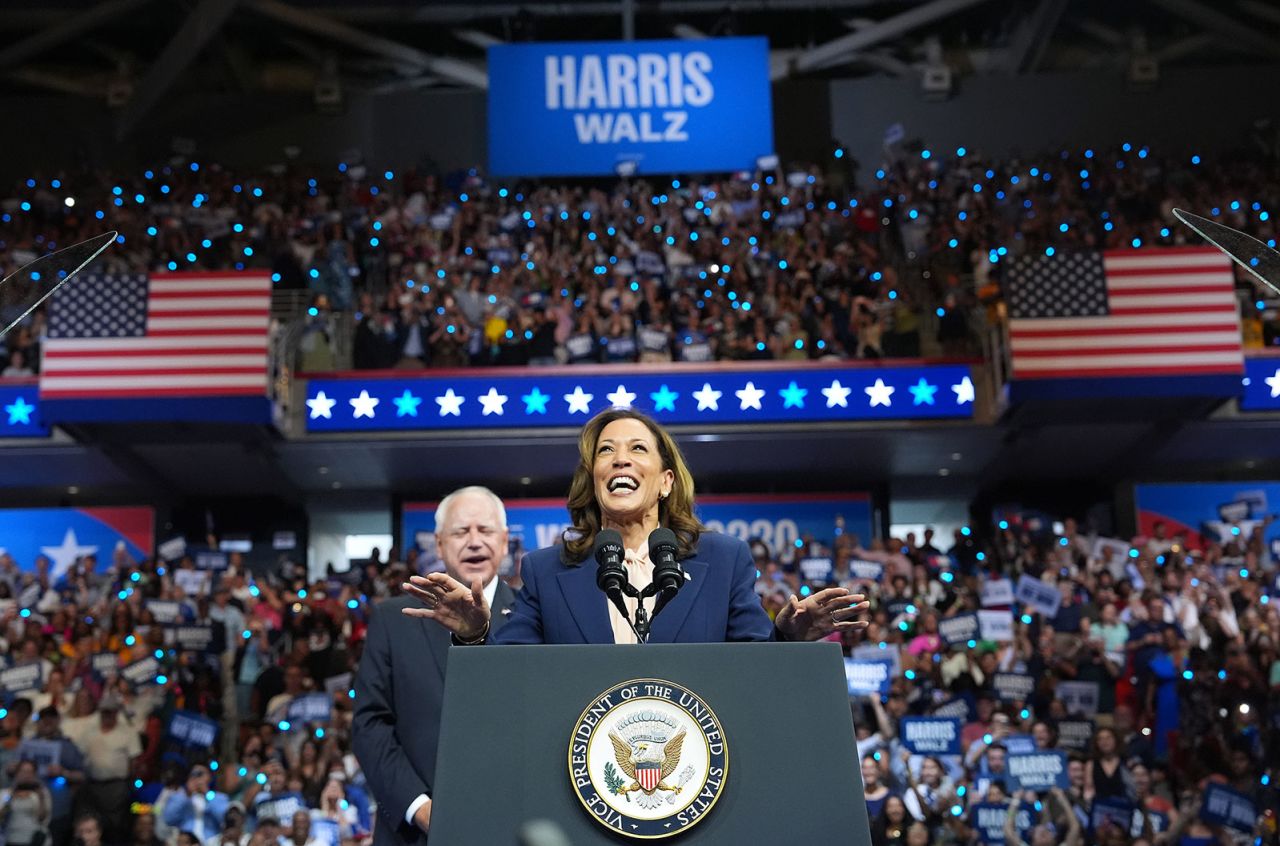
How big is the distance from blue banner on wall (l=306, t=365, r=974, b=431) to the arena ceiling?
30.4ft

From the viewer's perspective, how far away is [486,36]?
2473cm

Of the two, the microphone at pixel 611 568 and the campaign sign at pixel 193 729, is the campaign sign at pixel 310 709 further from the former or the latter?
the microphone at pixel 611 568

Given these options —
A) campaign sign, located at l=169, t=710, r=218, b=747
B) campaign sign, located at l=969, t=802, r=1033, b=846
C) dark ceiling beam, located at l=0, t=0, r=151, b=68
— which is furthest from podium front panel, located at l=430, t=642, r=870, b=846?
dark ceiling beam, located at l=0, t=0, r=151, b=68

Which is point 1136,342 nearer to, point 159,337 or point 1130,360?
point 1130,360

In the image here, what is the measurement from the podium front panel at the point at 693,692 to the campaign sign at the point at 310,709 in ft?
29.6

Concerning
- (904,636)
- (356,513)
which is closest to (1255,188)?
(904,636)

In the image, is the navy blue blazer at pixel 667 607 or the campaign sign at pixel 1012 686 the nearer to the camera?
the navy blue blazer at pixel 667 607

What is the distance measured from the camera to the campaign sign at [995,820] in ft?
30.1

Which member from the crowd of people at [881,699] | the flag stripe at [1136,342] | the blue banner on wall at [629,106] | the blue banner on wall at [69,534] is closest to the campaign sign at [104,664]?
the crowd of people at [881,699]

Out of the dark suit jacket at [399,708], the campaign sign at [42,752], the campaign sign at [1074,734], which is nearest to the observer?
the dark suit jacket at [399,708]

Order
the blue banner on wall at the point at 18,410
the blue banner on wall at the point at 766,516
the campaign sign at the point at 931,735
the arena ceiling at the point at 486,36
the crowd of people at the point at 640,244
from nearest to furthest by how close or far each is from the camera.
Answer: the campaign sign at the point at 931,735, the blue banner on wall at the point at 18,410, the crowd of people at the point at 640,244, the blue banner on wall at the point at 766,516, the arena ceiling at the point at 486,36

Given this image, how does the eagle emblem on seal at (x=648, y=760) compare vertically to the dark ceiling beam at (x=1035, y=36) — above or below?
below

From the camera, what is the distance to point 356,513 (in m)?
20.0

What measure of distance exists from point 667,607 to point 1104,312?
13.3 metres
